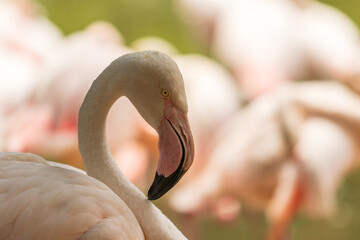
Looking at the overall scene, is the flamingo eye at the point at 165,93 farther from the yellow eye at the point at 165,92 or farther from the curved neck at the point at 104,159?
the curved neck at the point at 104,159

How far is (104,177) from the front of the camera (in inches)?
65.4

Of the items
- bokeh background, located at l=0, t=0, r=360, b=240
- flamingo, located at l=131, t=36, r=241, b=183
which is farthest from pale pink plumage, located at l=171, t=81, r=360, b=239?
bokeh background, located at l=0, t=0, r=360, b=240

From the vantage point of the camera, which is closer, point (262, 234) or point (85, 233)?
point (85, 233)

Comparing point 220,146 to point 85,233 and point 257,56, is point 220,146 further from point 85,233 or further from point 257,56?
point 85,233

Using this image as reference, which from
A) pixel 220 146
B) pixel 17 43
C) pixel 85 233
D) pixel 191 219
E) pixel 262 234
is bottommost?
pixel 262 234

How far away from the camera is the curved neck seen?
1.60 m

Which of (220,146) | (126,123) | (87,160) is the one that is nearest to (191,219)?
(220,146)

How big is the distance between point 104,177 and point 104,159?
0.04 m

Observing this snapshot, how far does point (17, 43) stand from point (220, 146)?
4.49ft

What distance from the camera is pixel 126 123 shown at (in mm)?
3506

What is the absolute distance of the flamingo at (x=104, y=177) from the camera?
1.43 metres

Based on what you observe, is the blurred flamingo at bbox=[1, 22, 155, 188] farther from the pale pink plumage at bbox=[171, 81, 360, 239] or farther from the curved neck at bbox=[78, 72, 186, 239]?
the curved neck at bbox=[78, 72, 186, 239]

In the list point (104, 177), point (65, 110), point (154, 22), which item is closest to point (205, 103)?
point (65, 110)

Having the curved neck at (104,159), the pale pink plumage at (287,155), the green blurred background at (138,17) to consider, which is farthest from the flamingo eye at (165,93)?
the green blurred background at (138,17)
